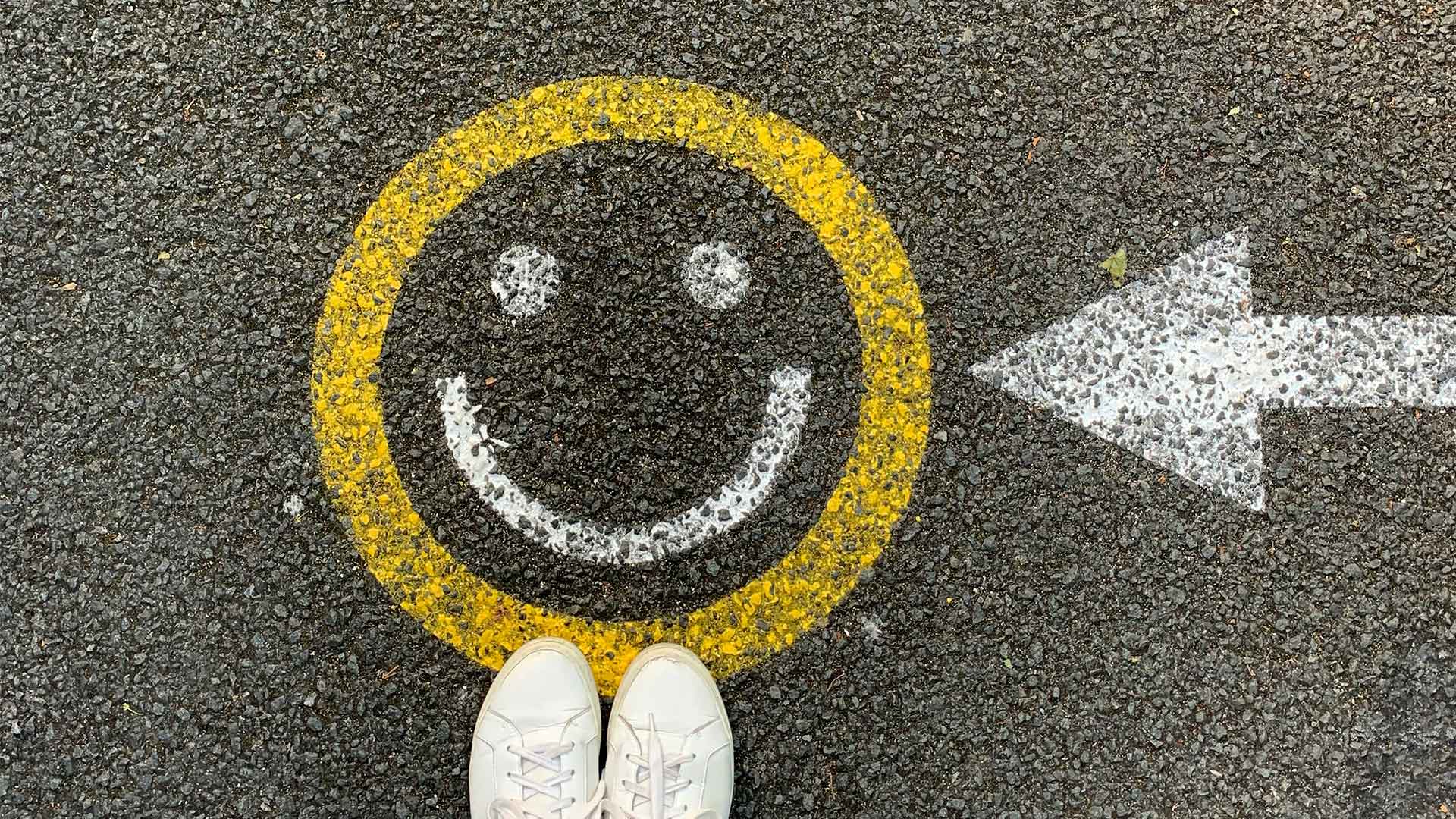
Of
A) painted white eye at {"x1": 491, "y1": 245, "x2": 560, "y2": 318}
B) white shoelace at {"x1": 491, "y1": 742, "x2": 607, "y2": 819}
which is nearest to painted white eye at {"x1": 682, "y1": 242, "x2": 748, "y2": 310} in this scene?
painted white eye at {"x1": 491, "y1": 245, "x2": 560, "y2": 318}

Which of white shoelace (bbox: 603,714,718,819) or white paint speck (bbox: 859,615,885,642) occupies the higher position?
white paint speck (bbox: 859,615,885,642)

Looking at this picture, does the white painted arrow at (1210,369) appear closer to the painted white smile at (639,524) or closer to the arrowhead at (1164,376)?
the arrowhead at (1164,376)

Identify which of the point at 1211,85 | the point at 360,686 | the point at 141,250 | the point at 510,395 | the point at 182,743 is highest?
the point at 1211,85

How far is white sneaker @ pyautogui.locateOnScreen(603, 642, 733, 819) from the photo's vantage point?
193 cm

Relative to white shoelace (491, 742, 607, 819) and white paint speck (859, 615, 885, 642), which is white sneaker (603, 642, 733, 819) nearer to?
white shoelace (491, 742, 607, 819)

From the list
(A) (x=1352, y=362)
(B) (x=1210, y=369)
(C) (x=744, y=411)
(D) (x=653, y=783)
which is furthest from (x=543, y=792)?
(A) (x=1352, y=362)

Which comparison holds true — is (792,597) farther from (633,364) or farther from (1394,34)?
(1394,34)

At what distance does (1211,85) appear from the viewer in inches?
79.8

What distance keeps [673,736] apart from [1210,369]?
1.57 metres

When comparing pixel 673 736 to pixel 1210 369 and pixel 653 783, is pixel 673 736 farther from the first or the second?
pixel 1210 369

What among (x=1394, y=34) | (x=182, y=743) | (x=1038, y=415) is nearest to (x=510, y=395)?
(x=182, y=743)

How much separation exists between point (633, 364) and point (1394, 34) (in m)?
2.07

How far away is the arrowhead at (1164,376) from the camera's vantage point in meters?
1.96

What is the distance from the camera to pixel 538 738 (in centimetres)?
197
